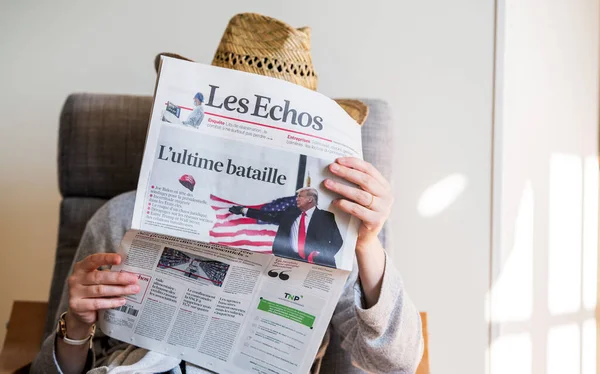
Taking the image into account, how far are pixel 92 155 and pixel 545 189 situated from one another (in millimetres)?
1096

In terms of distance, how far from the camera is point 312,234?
2.36 feet

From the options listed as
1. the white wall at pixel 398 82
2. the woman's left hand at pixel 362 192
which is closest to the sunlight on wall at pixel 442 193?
the white wall at pixel 398 82

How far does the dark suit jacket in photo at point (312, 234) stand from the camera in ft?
2.33

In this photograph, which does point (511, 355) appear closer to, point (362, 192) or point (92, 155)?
point (362, 192)

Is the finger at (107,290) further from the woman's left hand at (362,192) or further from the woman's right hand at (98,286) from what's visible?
the woman's left hand at (362,192)

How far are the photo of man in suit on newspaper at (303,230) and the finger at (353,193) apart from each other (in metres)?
0.02

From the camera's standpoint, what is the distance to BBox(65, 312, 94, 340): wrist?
832 millimetres

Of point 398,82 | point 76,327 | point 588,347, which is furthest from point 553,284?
point 76,327

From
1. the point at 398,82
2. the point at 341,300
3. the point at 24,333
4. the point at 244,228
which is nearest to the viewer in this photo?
the point at 244,228

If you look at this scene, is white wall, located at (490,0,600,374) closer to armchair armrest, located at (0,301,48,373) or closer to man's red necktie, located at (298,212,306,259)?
man's red necktie, located at (298,212,306,259)

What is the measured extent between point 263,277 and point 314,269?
7cm

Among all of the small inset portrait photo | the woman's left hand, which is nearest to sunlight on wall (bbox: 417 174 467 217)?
the woman's left hand

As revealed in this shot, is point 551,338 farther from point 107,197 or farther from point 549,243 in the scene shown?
point 107,197

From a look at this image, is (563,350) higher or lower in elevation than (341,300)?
lower
